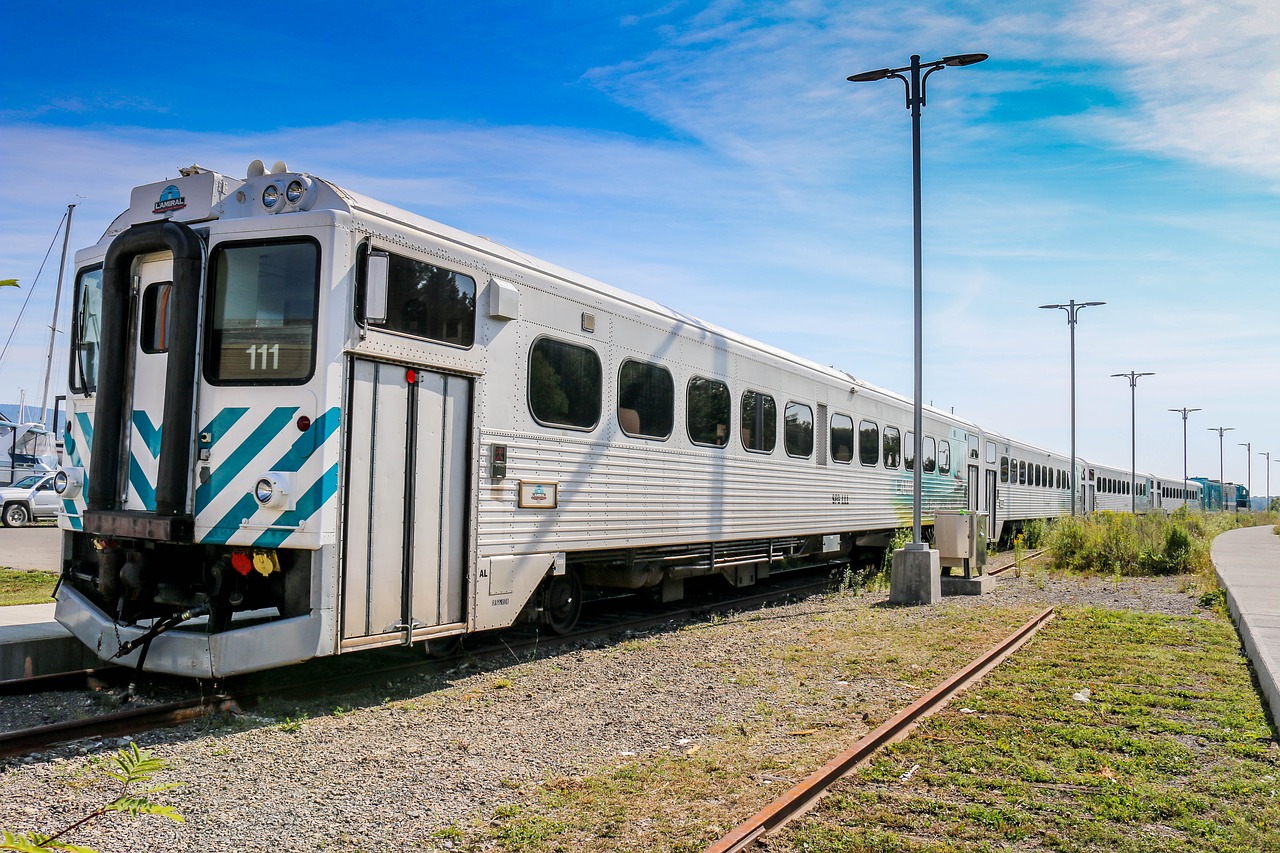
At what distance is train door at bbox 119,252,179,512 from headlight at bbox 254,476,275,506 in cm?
96

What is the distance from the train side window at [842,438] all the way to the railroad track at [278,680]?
4599mm

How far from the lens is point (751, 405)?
12289 mm

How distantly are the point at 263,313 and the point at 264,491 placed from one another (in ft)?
4.05

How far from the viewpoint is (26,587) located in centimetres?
1205

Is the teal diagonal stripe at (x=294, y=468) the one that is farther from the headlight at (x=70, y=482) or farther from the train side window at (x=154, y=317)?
the headlight at (x=70, y=482)

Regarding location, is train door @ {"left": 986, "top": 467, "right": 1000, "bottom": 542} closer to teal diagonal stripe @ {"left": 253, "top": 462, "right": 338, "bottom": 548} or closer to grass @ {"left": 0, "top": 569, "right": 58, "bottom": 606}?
grass @ {"left": 0, "top": 569, "right": 58, "bottom": 606}

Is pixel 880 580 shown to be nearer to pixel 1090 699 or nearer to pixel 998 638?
pixel 998 638

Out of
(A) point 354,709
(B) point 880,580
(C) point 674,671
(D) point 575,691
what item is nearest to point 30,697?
(A) point 354,709

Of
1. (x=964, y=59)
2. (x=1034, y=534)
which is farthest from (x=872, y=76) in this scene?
(x=1034, y=534)

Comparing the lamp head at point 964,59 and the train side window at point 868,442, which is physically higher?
the lamp head at point 964,59

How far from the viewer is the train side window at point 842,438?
15.1m

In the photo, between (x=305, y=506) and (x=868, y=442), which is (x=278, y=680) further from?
(x=868, y=442)

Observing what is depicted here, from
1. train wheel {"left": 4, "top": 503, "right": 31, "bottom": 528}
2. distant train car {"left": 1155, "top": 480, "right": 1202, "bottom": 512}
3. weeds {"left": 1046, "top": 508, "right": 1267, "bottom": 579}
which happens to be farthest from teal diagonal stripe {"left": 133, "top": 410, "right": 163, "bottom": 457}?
distant train car {"left": 1155, "top": 480, "right": 1202, "bottom": 512}

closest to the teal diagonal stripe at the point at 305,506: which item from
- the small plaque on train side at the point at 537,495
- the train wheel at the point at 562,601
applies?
the small plaque on train side at the point at 537,495
